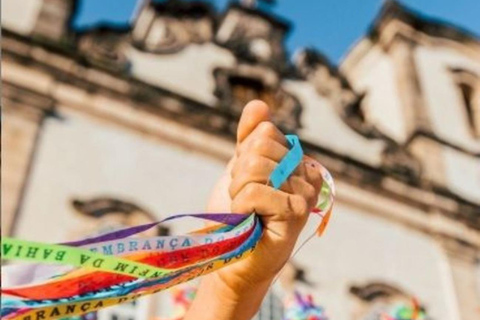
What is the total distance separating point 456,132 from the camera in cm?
1379

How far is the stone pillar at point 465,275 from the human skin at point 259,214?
9.10m

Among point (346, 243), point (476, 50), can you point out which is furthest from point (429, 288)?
point (476, 50)

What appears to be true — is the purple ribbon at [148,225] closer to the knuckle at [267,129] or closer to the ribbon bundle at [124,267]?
the ribbon bundle at [124,267]

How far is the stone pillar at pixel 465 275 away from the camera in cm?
1069

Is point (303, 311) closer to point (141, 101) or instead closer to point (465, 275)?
point (141, 101)

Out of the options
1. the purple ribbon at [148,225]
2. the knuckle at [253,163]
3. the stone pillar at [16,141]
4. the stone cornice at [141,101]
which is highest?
the knuckle at [253,163]

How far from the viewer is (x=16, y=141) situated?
8.82 m

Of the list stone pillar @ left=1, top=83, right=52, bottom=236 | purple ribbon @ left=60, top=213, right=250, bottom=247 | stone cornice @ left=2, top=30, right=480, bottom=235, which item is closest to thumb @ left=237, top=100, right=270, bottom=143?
purple ribbon @ left=60, top=213, right=250, bottom=247

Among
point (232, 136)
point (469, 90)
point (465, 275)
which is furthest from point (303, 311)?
point (469, 90)

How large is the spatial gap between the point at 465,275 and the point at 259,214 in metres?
9.78

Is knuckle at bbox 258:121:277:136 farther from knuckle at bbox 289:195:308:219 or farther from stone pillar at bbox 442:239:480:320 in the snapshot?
stone pillar at bbox 442:239:480:320

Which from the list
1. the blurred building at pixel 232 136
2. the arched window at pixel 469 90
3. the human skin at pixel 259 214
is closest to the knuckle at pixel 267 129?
the human skin at pixel 259 214

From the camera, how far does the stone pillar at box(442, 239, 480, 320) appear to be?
1069 centimetres

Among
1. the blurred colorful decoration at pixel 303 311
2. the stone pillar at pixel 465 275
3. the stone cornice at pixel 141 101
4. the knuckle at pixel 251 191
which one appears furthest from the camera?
the stone pillar at pixel 465 275
